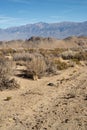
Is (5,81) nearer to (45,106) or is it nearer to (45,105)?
(45,105)

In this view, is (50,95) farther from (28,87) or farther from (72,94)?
(28,87)

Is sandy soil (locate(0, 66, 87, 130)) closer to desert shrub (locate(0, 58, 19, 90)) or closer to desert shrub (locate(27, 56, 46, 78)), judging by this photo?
desert shrub (locate(0, 58, 19, 90))

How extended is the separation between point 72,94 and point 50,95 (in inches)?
40.0

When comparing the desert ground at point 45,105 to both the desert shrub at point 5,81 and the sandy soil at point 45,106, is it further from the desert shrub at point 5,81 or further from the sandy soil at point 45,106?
the desert shrub at point 5,81

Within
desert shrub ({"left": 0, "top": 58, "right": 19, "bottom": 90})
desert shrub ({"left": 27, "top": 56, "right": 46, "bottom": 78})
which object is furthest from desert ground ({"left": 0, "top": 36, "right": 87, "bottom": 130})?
desert shrub ({"left": 27, "top": 56, "right": 46, "bottom": 78})

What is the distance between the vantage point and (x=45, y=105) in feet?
38.0

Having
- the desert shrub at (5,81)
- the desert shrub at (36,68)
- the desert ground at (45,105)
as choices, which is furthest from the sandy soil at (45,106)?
the desert shrub at (36,68)

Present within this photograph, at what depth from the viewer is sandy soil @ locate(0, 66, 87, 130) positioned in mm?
9312

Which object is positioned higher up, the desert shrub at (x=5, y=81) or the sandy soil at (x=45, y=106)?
the desert shrub at (x=5, y=81)

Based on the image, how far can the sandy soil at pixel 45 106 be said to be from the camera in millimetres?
9312

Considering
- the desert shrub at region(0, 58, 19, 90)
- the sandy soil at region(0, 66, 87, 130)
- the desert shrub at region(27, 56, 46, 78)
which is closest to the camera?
the sandy soil at region(0, 66, 87, 130)

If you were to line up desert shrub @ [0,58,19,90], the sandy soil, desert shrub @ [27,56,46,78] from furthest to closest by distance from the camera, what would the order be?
desert shrub @ [27,56,46,78] → desert shrub @ [0,58,19,90] → the sandy soil

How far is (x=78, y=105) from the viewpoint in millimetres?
11258

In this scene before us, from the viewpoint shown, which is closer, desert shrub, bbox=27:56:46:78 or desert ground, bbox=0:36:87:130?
desert ground, bbox=0:36:87:130
